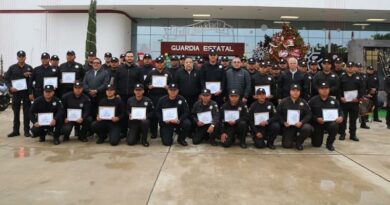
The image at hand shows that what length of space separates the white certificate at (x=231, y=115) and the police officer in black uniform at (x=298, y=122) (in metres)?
0.80

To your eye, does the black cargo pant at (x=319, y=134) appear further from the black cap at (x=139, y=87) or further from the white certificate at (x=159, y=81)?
the black cap at (x=139, y=87)

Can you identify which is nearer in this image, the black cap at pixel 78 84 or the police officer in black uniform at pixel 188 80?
the black cap at pixel 78 84

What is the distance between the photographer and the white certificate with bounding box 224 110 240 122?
8070 mm

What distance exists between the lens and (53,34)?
22.0 meters

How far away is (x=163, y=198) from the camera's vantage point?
4816 millimetres

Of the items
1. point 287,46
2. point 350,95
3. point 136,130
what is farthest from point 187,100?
point 287,46

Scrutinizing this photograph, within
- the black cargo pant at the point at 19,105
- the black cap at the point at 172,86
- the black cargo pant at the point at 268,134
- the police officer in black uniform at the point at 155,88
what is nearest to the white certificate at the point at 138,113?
the police officer in black uniform at the point at 155,88

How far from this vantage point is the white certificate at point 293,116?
7915 millimetres

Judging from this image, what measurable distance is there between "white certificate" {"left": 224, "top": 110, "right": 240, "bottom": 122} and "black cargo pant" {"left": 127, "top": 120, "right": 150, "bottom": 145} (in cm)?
154

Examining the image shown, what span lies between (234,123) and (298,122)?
1211 mm

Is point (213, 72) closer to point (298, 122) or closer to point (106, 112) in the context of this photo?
point (298, 122)

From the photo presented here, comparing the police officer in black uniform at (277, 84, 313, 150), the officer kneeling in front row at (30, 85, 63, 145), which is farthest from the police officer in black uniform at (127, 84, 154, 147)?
the police officer in black uniform at (277, 84, 313, 150)

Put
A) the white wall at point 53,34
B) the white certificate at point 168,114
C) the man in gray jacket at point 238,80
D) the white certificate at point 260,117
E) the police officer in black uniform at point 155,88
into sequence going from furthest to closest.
A: the white wall at point 53,34, the police officer in black uniform at point 155,88, the man in gray jacket at point 238,80, the white certificate at point 168,114, the white certificate at point 260,117

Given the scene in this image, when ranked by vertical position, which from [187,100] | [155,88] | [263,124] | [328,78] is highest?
[328,78]
